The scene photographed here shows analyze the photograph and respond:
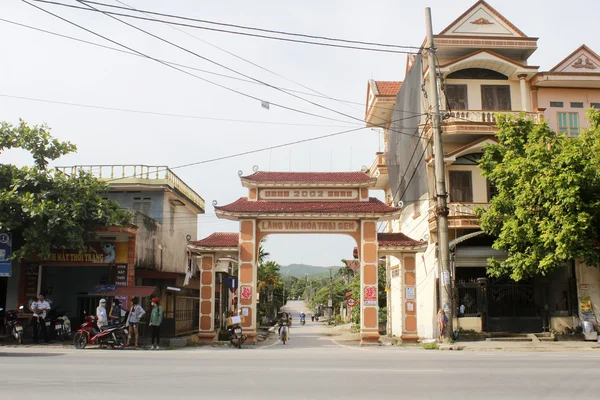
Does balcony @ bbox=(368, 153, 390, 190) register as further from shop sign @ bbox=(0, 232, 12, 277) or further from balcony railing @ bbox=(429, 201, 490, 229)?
shop sign @ bbox=(0, 232, 12, 277)

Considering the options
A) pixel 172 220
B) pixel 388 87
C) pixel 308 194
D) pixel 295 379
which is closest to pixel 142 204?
pixel 172 220

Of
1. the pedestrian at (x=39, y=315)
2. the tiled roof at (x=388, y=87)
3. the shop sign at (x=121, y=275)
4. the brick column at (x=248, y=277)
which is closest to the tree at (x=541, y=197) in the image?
the brick column at (x=248, y=277)

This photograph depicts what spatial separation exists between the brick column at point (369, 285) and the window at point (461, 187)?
4791 mm

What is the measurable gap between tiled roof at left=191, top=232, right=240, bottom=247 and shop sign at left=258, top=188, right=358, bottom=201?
207 cm

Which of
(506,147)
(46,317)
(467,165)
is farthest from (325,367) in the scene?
(467,165)

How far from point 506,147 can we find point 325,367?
14014 mm

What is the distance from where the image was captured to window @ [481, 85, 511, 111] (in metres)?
25.2

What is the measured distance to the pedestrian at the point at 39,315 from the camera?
61.2 feet

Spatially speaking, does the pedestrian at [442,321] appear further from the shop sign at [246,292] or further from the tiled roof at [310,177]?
the shop sign at [246,292]

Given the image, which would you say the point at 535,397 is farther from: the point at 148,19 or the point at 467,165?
the point at 467,165

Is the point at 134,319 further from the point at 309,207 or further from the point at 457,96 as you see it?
the point at 457,96

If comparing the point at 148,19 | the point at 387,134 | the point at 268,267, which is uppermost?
the point at 387,134

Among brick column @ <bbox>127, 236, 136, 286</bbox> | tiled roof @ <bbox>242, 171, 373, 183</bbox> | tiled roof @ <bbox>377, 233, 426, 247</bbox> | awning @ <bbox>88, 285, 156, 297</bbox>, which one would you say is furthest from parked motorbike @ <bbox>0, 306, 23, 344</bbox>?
tiled roof @ <bbox>377, 233, 426, 247</bbox>

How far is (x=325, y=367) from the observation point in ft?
35.7
